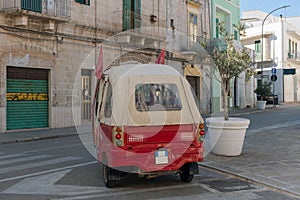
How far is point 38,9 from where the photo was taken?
1681cm

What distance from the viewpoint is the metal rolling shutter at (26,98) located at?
16375mm

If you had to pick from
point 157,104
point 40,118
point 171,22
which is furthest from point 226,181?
point 171,22

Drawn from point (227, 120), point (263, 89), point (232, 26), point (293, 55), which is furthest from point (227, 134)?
point (293, 55)

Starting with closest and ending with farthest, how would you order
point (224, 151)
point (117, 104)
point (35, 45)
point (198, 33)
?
point (117, 104), point (224, 151), point (35, 45), point (198, 33)

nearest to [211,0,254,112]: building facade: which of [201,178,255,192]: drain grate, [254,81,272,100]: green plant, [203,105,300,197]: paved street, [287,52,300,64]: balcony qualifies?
[254,81,272,100]: green plant

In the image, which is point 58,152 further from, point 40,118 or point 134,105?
point 40,118

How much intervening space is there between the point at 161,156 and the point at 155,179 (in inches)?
50.0

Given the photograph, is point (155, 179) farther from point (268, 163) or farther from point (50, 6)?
point (50, 6)

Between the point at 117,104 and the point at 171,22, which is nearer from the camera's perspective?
the point at 117,104

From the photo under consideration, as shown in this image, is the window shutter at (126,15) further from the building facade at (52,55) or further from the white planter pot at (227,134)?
the white planter pot at (227,134)

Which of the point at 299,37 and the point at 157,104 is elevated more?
the point at 299,37

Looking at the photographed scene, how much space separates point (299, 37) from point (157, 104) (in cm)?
4892

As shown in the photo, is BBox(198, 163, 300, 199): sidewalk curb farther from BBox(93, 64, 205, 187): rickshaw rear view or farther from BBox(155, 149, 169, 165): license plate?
BBox(155, 149, 169, 165): license plate

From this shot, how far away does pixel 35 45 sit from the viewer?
56.2 feet
